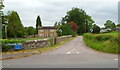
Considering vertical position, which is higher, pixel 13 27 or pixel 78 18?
pixel 78 18

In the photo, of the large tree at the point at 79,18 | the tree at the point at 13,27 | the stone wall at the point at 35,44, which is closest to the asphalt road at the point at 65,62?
the stone wall at the point at 35,44

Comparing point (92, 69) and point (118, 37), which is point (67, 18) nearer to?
point (118, 37)

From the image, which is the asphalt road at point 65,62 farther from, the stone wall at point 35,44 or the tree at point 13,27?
the tree at point 13,27

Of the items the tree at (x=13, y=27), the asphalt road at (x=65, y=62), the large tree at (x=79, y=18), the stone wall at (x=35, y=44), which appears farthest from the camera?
the large tree at (x=79, y=18)

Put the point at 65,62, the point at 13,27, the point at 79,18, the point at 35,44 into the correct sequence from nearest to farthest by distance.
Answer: the point at 65,62, the point at 35,44, the point at 13,27, the point at 79,18

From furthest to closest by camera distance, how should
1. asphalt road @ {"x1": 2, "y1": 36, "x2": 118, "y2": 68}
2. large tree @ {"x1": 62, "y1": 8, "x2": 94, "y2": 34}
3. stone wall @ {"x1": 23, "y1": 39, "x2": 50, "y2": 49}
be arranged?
large tree @ {"x1": 62, "y1": 8, "x2": 94, "y2": 34}
stone wall @ {"x1": 23, "y1": 39, "x2": 50, "y2": 49}
asphalt road @ {"x1": 2, "y1": 36, "x2": 118, "y2": 68}

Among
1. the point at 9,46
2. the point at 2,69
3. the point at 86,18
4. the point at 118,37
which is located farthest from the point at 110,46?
the point at 86,18

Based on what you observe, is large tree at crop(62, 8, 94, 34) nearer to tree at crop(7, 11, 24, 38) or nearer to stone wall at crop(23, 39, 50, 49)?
tree at crop(7, 11, 24, 38)

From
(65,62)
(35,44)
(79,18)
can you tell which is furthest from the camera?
(79,18)

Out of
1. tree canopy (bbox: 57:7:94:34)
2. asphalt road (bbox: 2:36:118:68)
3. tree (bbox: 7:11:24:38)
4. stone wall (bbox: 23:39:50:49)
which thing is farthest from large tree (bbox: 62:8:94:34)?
asphalt road (bbox: 2:36:118:68)

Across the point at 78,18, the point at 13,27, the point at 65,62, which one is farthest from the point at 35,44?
the point at 78,18

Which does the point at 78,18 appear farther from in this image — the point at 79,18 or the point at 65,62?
the point at 65,62

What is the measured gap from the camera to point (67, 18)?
10594 cm

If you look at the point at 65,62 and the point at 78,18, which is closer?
the point at 65,62
